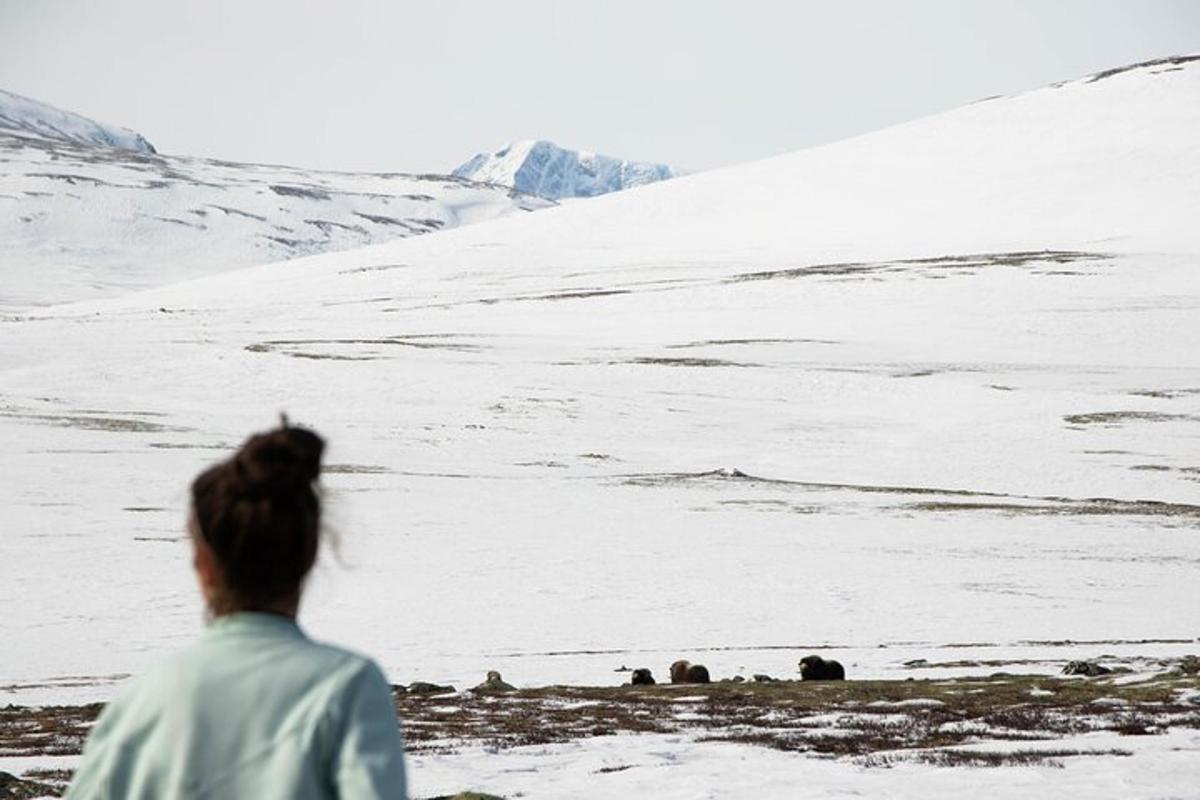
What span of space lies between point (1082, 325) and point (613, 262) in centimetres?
5634

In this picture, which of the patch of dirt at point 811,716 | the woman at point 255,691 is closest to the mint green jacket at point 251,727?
the woman at point 255,691

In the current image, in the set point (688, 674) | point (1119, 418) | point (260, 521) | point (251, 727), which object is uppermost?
point (260, 521)

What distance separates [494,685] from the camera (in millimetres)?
23469

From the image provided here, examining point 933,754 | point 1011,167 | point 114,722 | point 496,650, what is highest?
point 1011,167

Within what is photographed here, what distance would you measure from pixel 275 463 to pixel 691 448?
59214 millimetres

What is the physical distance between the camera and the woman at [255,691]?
3.06 metres

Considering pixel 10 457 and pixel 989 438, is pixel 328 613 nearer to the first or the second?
pixel 10 457

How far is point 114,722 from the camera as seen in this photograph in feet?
10.5

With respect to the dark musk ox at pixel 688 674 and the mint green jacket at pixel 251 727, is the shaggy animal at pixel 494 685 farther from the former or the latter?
Result: the mint green jacket at pixel 251 727

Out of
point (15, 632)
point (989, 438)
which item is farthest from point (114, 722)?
point (989, 438)

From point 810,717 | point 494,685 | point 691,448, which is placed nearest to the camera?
point 810,717

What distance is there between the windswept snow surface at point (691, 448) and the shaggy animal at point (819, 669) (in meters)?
1.31

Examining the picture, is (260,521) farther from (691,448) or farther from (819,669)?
(691,448)

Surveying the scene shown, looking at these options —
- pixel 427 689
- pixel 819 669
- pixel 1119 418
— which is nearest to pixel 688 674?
pixel 819 669
